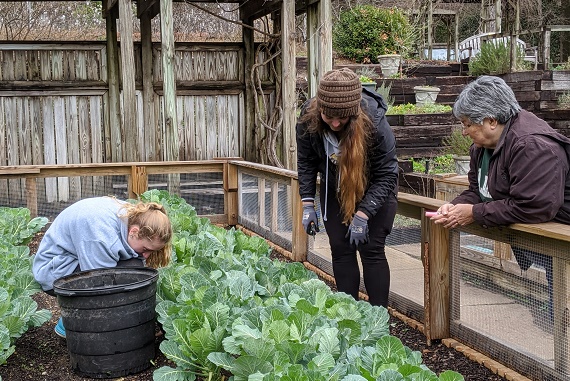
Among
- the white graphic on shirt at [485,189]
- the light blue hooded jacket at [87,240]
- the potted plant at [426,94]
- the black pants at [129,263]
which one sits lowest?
the black pants at [129,263]

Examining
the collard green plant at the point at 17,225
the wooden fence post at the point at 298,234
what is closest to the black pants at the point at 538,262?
the wooden fence post at the point at 298,234

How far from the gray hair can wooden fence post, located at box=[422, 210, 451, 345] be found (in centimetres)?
91

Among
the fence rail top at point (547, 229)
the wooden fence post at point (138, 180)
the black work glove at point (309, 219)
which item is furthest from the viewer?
the wooden fence post at point (138, 180)

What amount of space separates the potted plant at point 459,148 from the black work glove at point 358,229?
15.8ft

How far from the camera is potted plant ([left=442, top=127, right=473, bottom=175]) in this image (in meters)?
8.56

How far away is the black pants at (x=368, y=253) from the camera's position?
13.5ft

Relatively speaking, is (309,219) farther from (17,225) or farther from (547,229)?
(17,225)

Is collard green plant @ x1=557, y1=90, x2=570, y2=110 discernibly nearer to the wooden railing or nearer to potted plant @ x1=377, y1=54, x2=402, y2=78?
potted plant @ x1=377, y1=54, x2=402, y2=78

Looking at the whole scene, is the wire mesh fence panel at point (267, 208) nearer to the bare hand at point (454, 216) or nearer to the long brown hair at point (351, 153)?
the long brown hair at point (351, 153)

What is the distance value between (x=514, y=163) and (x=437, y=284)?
1103mm

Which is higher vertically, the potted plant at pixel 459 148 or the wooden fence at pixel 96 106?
the wooden fence at pixel 96 106

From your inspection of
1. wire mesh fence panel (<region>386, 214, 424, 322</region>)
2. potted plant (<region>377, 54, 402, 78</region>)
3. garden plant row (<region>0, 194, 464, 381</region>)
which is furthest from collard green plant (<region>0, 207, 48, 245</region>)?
potted plant (<region>377, 54, 402, 78</region>)

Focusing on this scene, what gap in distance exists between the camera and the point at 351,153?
3832mm

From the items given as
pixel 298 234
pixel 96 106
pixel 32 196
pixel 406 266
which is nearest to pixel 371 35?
pixel 96 106
